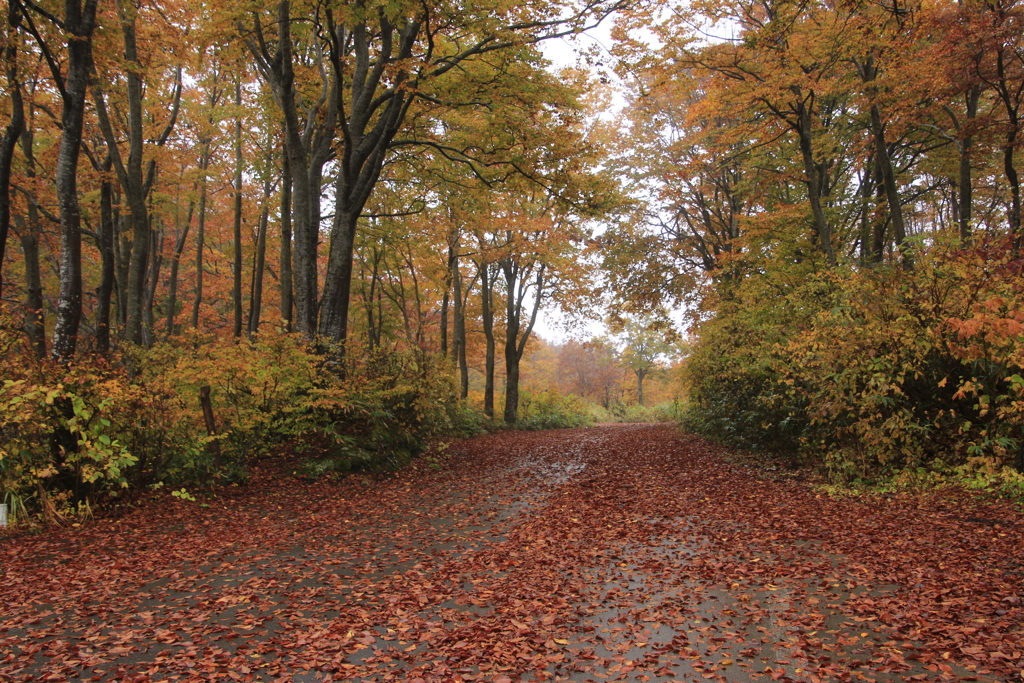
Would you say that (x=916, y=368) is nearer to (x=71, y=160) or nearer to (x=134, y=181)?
(x=71, y=160)

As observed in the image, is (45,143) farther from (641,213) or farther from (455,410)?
(641,213)

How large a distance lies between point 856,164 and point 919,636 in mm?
15567

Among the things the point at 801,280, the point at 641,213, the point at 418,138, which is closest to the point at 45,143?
the point at 418,138

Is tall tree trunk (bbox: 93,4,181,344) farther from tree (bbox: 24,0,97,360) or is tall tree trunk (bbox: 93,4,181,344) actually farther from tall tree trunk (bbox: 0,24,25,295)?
tree (bbox: 24,0,97,360)

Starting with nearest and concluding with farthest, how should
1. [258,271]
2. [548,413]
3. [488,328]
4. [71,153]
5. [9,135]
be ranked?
[71,153], [9,135], [258,271], [488,328], [548,413]

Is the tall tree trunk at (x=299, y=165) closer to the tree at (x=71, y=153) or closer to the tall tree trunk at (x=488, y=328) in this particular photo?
the tree at (x=71, y=153)

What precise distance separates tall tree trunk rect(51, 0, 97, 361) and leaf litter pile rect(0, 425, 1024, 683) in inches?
98.7

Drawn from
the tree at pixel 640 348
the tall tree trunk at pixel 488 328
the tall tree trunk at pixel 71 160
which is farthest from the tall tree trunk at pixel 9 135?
the tree at pixel 640 348

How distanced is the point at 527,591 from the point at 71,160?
749 centimetres

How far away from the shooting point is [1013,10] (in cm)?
919

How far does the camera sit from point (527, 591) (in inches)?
178

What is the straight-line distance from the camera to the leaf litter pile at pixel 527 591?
3314 mm

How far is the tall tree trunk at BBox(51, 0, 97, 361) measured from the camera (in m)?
6.94

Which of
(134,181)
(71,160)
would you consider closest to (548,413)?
(134,181)
